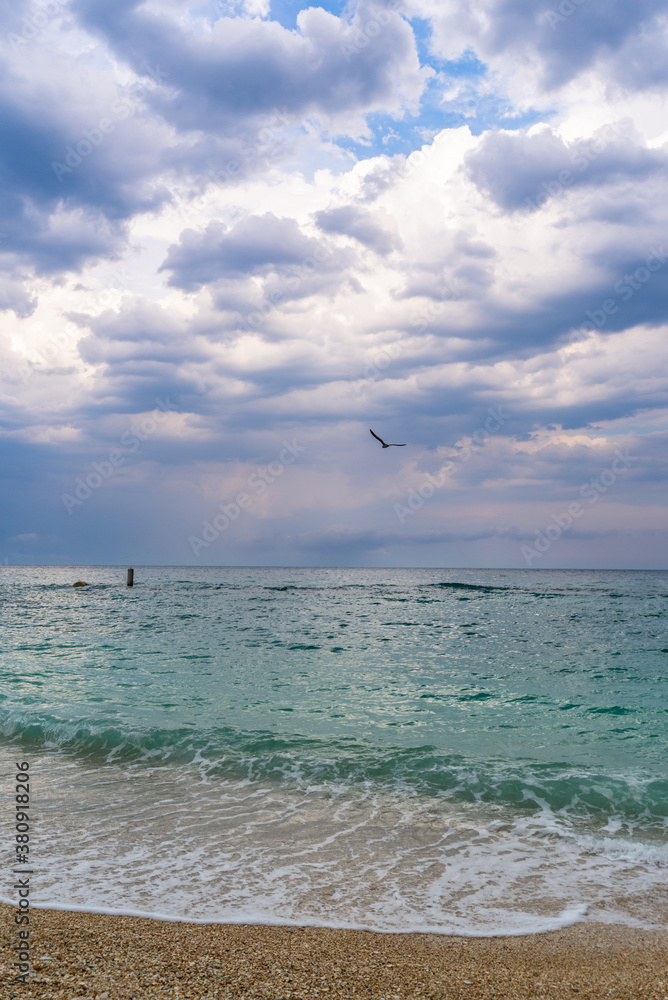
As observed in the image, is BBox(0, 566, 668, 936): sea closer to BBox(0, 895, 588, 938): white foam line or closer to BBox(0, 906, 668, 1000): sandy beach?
BBox(0, 895, 588, 938): white foam line

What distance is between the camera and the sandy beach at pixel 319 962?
366 centimetres

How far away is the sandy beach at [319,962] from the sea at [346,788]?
9.8 inches

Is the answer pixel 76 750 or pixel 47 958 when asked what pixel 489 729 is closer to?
pixel 76 750

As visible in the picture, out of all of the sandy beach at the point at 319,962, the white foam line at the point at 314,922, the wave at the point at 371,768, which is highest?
the sandy beach at the point at 319,962

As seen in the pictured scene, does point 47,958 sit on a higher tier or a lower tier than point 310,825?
higher

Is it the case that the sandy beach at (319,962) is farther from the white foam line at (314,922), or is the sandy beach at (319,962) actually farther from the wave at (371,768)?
the wave at (371,768)

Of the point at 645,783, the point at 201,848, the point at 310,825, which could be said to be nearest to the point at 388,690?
the point at 645,783

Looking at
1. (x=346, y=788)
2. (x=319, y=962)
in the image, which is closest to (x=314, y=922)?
(x=319, y=962)

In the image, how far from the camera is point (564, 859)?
593 cm

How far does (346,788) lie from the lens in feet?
26.2

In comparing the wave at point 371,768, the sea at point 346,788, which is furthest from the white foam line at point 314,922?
the wave at point 371,768

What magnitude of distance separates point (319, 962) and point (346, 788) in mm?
4045

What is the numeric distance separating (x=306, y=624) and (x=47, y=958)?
28267mm

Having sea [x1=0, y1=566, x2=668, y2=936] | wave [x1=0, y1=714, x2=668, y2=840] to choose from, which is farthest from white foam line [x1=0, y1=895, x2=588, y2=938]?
wave [x1=0, y1=714, x2=668, y2=840]
